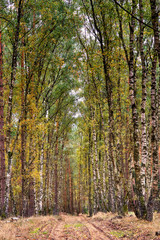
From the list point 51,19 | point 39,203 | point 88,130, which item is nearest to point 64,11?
point 51,19

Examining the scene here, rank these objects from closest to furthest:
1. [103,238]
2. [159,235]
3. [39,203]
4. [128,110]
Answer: [159,235]
[103,238]
[39,203]
[128,110]

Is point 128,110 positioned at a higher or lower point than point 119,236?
higher

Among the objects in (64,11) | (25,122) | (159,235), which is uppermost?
(64,11)

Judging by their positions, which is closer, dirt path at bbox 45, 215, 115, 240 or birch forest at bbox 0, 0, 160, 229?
dirt path at bbox 45, 215, 115, 240

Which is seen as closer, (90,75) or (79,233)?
(79,233)

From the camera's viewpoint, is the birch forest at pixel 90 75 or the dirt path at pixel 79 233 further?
the birch forest at pixel 90 75

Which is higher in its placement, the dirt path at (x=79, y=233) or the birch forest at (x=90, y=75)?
the birch forest at (x=90, y=75)

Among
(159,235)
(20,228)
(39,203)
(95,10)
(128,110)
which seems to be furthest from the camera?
(128,110)

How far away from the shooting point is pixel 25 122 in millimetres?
14305

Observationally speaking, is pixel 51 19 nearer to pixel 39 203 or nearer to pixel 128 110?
pixel 128 110

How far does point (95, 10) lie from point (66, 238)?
12.9 m

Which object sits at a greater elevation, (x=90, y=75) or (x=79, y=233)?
(x=90, y=75)

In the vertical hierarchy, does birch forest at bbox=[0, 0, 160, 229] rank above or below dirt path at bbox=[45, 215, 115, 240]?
above

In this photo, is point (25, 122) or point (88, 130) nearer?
point (25, 122)
